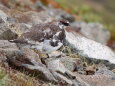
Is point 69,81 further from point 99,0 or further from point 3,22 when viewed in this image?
point 99,0

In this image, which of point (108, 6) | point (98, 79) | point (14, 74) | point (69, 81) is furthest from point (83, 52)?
point (108, 6)

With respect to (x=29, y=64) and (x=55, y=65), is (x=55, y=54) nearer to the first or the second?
(x=55, y=65)

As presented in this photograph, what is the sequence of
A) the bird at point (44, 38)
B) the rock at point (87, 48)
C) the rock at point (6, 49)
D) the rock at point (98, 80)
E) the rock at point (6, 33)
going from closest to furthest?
the rock at point (6, 49) < the rock at point (98, 80) < the bird at point (44, 38) < the rock at point (6, 33) < the rock at point (87, 48)

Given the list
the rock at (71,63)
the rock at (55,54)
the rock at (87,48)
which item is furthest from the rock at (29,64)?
the rock at (87,48)

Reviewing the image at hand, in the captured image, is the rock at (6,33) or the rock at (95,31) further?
the rock at (95,31)

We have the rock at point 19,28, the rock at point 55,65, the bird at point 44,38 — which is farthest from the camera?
the rock at point 19,28

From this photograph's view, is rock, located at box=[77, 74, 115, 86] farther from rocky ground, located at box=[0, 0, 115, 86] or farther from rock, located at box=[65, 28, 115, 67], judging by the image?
rock, located at box=[65, 28, 115, 67]

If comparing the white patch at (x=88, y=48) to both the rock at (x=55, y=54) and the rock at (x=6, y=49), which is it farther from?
the rock at (x=6, y=49)

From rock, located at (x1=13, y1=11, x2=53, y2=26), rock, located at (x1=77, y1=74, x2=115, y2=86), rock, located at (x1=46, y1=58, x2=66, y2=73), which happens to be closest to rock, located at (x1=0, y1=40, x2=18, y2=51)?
rock, located at (x1=46, y1=58, x2=66, y2=73)

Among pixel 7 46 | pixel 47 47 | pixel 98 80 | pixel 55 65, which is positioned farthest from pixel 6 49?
pixel 98 80
